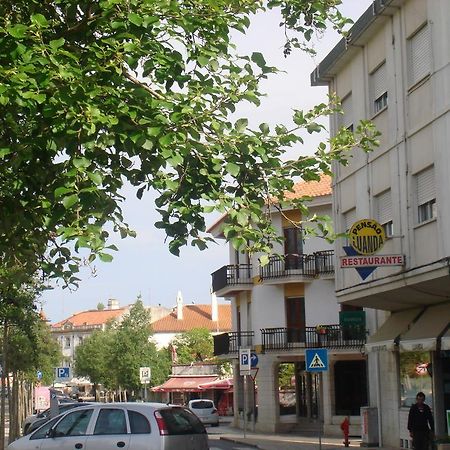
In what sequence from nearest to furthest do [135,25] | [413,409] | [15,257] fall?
1. [135,25]
2. [15,257]
3. [413,409]

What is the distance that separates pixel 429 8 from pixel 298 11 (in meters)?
9.59

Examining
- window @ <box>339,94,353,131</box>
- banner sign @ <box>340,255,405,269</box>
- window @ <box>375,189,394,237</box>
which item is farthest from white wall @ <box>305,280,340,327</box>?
banner sign @ <box>340,255,405,269</box>

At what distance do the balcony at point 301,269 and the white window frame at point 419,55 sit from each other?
70.4 ft

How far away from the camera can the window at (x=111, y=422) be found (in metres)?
16.9

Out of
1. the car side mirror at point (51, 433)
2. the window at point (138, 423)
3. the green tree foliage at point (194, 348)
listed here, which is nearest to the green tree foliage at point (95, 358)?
the green tree foliage at point (194, 348)

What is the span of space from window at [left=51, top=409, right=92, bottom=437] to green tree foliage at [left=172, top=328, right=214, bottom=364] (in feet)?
281

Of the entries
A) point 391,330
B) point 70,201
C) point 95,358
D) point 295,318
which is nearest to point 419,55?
point 391,330

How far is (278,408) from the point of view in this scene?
46656mm

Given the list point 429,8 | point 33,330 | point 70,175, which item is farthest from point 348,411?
point 70,175

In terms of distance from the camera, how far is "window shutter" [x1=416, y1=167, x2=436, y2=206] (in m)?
22.2

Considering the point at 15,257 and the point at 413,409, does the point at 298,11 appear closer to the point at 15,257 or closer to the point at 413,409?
the point at 15,257

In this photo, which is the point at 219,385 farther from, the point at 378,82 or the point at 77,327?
the point at 77,327

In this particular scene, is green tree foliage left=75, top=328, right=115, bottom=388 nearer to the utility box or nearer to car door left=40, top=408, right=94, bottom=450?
the utility box

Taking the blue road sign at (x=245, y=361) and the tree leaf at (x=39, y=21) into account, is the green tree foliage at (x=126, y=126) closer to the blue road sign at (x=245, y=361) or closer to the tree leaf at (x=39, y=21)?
the tree leaf at (x=39, y=21)
